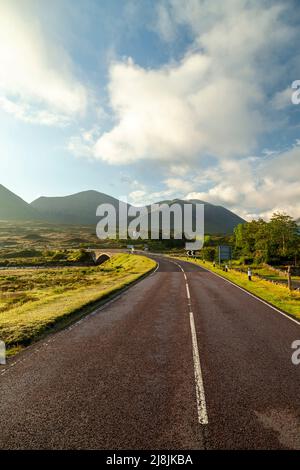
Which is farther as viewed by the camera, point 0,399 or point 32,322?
point 32,322

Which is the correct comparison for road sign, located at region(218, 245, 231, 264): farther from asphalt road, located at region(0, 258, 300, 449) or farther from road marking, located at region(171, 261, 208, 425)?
road marking, located at region(171, 261, 208, 425)

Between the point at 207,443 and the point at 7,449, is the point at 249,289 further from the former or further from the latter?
the point at 7,449

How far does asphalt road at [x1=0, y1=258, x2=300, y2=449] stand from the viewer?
14.5ft

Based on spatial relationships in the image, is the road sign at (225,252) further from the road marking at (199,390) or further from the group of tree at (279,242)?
the road marking at (199,390)

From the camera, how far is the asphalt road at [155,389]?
443cm

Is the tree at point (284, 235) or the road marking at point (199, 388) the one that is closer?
the road marking at point (199, 388)

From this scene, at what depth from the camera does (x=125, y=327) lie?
433 inches

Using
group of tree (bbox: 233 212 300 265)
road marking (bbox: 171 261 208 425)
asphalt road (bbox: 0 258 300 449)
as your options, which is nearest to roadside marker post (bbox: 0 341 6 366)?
asphalt road (bbox: 0 258 300 449)

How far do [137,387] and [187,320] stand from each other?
6.46 metres

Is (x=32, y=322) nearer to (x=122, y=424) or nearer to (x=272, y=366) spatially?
(x=122, y=424)

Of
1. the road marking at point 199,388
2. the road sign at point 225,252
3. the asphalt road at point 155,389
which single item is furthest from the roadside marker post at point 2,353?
the road sign at point 225,252
